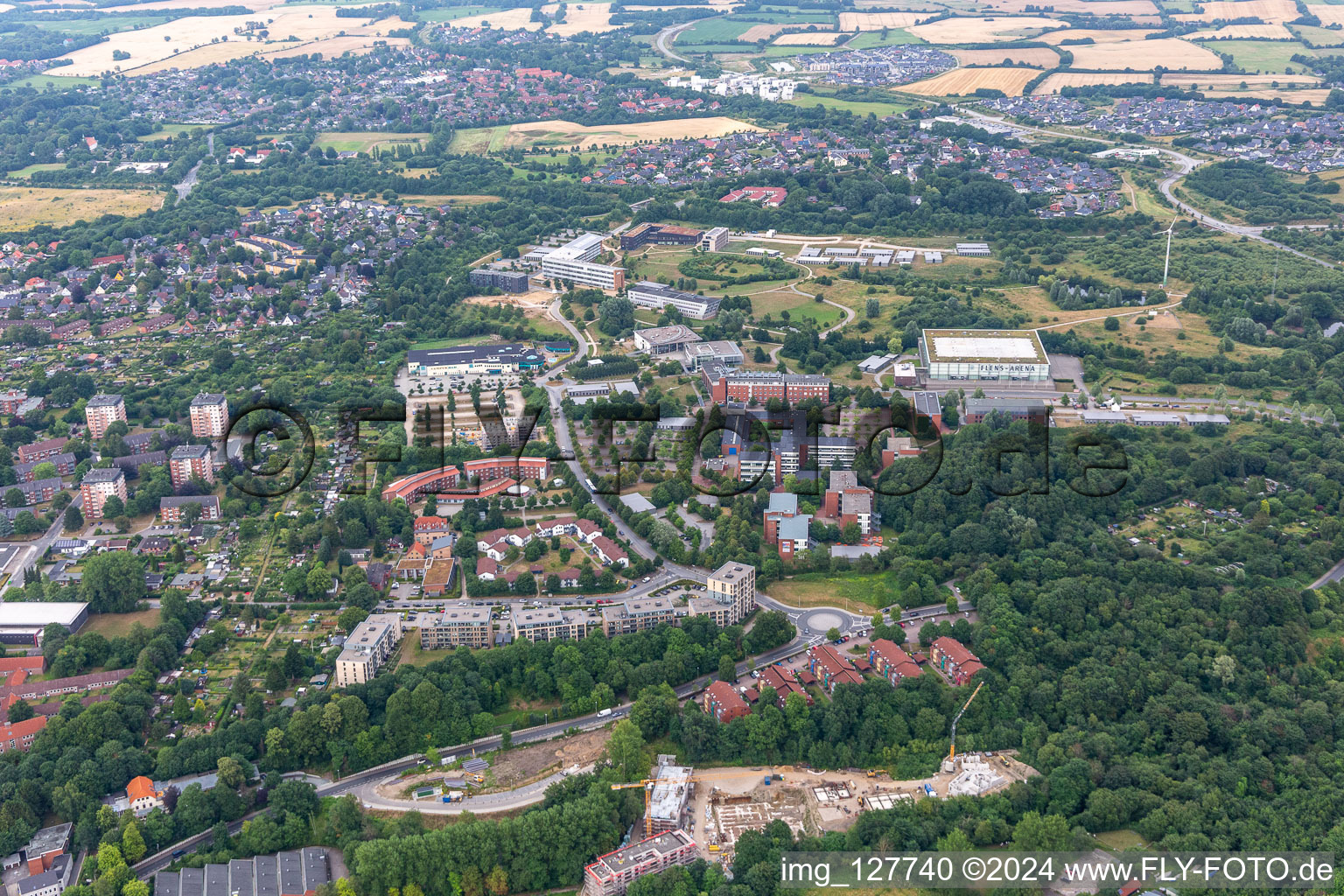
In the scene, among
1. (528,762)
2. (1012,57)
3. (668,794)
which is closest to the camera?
(668,794)

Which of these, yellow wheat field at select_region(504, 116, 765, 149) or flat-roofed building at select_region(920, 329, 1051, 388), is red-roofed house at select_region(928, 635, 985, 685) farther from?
yellow wheat field at select_region(504, 116, 765, 149)

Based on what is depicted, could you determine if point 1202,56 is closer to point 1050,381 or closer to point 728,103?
point 728,103

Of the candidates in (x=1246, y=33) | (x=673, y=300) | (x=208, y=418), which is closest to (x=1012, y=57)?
(x=1246, y=33)

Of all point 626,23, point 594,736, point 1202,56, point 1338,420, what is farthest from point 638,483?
point 626,23

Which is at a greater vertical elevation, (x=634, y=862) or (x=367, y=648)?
(x=367, y=648)

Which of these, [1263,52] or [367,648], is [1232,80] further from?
[367,648]

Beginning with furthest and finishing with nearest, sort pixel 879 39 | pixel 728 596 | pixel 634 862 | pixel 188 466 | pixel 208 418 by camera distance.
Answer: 1. pixel 879 39
2. pixel 208 418
3. pixel 188 466
4. pixel 728 596
5. pixel 634 862

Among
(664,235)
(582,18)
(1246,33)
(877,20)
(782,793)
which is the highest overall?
(582,18)

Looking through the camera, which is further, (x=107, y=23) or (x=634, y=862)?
(x=107, y=23)
